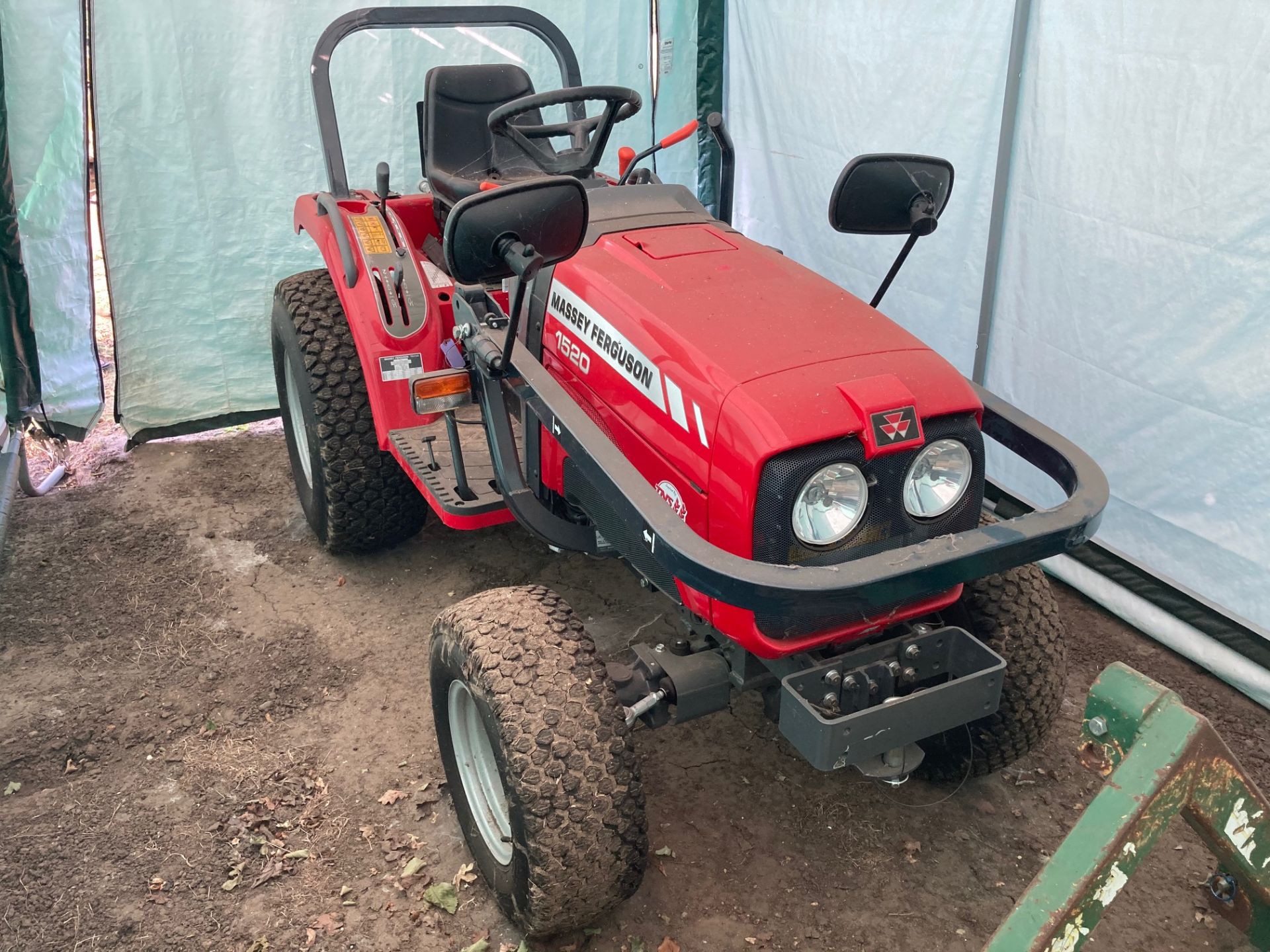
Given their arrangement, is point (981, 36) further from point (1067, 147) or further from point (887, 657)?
point (887, 657)

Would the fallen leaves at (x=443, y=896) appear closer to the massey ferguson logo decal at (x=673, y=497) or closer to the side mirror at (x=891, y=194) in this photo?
the massey ferguson logo decal at (x=673, y=497)

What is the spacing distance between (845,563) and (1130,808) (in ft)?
1.96

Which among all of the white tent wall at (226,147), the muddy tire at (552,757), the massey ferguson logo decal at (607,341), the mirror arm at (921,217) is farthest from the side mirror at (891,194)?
the white tent wall at (226,147)

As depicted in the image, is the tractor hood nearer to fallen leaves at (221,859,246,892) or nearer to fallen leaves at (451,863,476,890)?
fallen leaves at (451,863,476,890)

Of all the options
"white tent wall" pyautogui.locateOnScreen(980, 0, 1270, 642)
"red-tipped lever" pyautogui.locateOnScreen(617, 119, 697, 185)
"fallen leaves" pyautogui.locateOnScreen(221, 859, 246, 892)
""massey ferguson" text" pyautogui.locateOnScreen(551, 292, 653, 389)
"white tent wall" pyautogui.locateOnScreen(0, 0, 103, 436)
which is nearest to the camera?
""massey ferguson" text" pyautogui.locateOnScreen(551, 292, 653, 389)

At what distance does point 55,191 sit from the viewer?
13.5 ft

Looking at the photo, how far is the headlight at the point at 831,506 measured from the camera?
198 centimetres

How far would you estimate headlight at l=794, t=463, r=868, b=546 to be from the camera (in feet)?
6.48

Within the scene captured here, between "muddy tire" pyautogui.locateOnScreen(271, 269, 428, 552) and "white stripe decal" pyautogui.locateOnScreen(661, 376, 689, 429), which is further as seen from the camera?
"muddy tire" pyautogui.locateOnScreen(271, 269, 428, 552)

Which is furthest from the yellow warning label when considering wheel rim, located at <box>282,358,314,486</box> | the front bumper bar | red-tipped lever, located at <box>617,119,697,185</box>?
the front bumper bar

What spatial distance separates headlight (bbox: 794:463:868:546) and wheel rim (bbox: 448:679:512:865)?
847mm

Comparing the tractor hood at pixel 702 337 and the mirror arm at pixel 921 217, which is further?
the mirror arm at pixel 921 217

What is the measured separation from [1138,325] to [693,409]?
1.86m

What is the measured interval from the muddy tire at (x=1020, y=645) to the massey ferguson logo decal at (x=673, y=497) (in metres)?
0.73
